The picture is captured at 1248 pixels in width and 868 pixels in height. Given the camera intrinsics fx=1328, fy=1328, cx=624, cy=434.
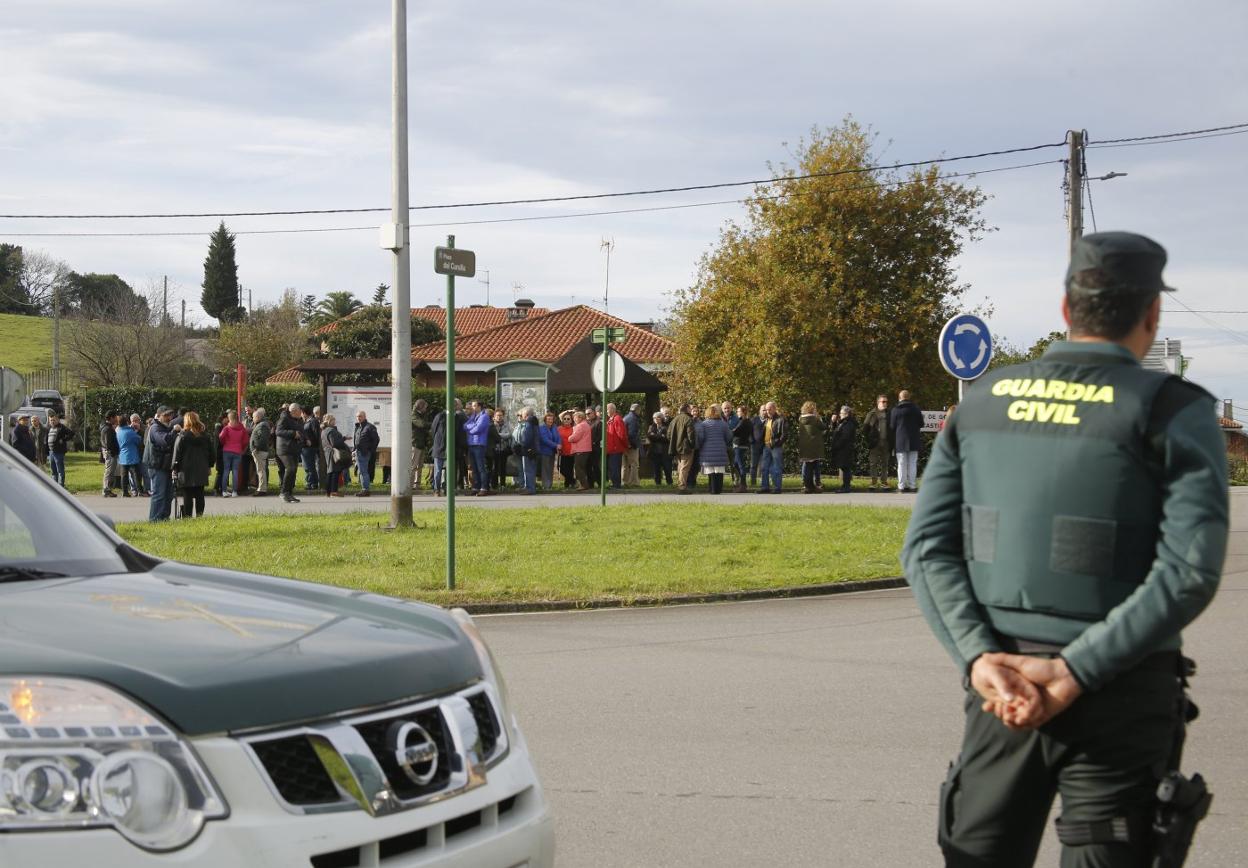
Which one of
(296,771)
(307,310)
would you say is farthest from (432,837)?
(307,310)

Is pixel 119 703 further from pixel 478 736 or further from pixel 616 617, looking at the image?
pixel 616 617

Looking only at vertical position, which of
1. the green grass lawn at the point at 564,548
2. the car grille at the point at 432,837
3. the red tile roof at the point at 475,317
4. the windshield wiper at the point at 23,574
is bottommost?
the green grass lawn at the point at 564,548

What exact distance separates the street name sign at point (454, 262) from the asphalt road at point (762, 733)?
9.71 feet

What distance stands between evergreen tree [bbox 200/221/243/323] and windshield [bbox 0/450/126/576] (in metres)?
142

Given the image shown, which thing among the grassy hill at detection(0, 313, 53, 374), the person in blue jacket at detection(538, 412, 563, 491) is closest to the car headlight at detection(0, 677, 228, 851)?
the person in blue jacket at detection(538, 412, 563, 491)

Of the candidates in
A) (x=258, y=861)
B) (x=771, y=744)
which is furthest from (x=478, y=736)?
(x=771, y=744)

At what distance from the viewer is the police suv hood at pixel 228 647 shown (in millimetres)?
2477

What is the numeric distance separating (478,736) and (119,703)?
32.0 inches

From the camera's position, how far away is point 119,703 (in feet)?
7.93

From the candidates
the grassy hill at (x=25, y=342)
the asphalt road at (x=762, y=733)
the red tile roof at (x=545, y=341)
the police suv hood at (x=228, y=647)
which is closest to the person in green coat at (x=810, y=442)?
the asphalt road at (x=762, y=733)

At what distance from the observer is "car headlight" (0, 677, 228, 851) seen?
2.28 meters

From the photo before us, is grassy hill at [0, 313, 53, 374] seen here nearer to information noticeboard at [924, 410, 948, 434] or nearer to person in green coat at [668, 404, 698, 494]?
person in green coat at [668, 404, 698, 494]

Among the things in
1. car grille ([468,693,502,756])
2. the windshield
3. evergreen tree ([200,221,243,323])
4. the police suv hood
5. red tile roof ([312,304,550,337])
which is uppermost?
evergreen tree ([200,221,243,323])

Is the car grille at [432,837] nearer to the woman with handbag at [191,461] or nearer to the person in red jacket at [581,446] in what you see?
the woman with handbag at [191,461]
